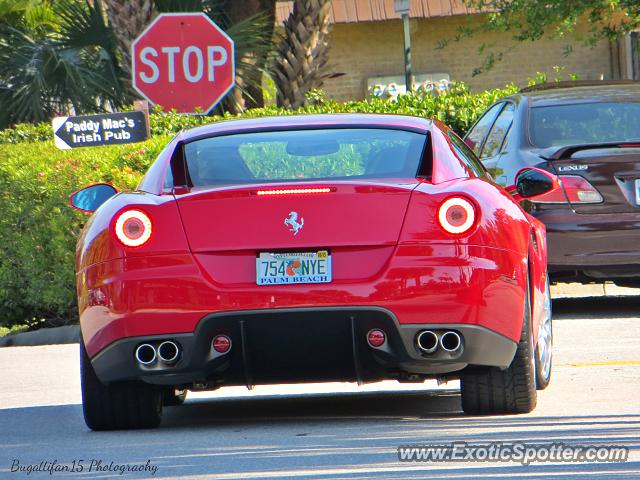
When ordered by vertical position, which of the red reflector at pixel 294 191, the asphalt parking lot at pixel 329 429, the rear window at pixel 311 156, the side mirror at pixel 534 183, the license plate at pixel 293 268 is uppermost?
the rear window at pixel 311 156

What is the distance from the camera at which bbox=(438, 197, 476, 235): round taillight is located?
6109 mm

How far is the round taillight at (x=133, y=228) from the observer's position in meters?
6.20

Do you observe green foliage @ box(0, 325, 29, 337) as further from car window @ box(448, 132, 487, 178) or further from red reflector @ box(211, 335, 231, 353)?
red reflector @ box(211, 335, 231, 353)

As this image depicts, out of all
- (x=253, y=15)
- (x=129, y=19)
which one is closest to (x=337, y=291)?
(x=129, y=19)

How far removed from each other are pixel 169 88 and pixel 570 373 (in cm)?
743

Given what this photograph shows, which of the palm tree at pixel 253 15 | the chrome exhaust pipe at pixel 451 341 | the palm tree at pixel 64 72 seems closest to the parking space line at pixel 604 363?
the chrome exhaust pipe at pixel 451 341

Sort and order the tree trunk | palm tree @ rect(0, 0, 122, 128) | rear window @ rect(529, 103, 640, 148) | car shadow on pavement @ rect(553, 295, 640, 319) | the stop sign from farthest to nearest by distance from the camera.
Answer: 1. palm tree @ rect(0, 0, 122, 128)
2. the tree trunk
3. the stop sign
4. car shadow on pavement @ rect(553, 295, 640, 319)
5. rear window @ rect(529, 103, 640, 148)

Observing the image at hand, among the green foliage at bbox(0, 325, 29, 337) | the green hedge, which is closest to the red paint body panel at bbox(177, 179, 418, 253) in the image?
the green hedge

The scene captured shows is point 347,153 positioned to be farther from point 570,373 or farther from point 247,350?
point 247,350

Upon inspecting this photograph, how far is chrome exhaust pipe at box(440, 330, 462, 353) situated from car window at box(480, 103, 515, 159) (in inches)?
219

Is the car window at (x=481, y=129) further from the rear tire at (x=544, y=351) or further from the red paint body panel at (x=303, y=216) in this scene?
the red paint body panel at (x=303, y=216)

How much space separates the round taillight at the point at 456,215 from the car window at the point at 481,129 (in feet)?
20.3

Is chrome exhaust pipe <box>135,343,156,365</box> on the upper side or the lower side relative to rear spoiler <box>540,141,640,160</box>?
lower

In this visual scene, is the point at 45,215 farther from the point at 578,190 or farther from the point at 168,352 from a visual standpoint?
the point at 168,352
